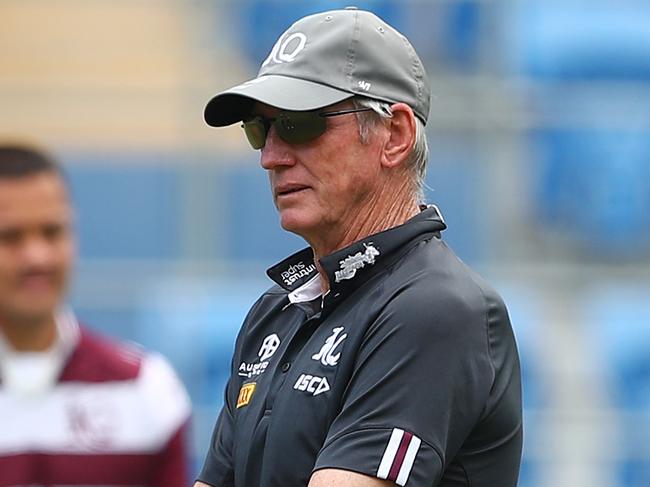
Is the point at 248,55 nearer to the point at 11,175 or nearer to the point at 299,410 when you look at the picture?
the point at 11,175

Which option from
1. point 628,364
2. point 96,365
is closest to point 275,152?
point 96,365

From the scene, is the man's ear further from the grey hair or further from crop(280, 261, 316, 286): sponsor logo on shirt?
crop(280, 261, 316, 286): sponsor logo on shirt

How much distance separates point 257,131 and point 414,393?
60 cm

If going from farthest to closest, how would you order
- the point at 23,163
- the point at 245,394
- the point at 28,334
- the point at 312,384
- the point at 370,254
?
the point at 23,163 → the point at 28,334 → the point at 245,394 → the point at 370,254 → the point at 312,384

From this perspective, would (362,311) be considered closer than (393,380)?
No

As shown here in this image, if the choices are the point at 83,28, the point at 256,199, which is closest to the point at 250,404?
the point at 256,199

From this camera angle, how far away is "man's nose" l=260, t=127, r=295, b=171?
2.96 m

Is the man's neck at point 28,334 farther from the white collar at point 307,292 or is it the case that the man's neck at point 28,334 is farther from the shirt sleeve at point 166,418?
the white collar at point 307,292

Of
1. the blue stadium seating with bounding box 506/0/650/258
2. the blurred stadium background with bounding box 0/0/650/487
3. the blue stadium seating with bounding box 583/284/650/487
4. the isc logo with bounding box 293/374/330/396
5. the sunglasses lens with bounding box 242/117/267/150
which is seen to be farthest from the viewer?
the blue stadium seating with bounding box 506/0/650/258

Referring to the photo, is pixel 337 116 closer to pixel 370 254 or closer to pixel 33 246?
pixel 370 254

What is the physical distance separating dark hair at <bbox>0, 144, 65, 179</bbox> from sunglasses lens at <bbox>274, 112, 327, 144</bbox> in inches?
78.8

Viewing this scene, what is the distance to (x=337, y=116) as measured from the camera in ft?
9.52

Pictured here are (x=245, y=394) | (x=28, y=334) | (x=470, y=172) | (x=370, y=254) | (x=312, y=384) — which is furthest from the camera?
(x=470, y=172)

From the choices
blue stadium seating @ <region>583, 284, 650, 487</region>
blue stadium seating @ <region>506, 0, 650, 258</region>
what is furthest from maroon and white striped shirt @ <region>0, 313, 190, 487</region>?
blue stadium seating @ <region>506, 0, 650, 258</region>
